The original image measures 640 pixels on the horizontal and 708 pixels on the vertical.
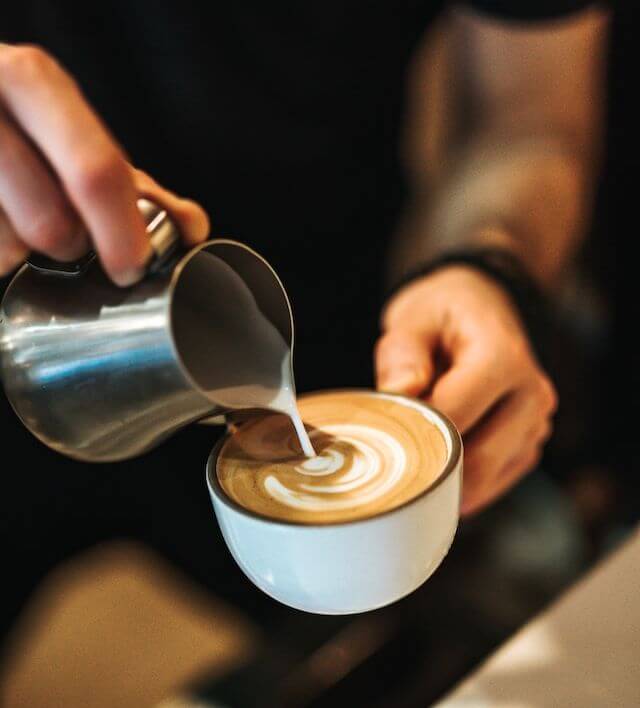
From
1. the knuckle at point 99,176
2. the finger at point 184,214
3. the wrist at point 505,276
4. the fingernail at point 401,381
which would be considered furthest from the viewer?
the wrist at point 505,276

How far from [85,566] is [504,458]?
5.27ft

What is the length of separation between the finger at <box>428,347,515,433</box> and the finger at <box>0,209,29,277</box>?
44 cm

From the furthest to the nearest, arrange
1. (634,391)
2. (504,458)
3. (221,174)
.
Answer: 1. (634,391)
2. (221,174)
3. (504,458)

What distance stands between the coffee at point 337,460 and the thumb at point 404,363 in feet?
0.09

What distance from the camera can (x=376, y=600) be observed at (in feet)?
2.07

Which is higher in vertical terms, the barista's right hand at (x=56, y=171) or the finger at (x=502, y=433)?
the barista's right hand at (x=56, y=171)

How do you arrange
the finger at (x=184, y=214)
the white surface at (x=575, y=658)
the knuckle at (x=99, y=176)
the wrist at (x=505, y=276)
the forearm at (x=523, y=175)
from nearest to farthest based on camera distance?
1. the knuckle at (x=99, y=176)
2. the finger at (x=184, y=214)
3. the white surface at (x=575, y=658)
4. the wrist at (x=505, y=276)
5. the forearm at (x=523, y=175)

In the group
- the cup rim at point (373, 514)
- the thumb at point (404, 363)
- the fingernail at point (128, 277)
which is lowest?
the thumb at point (404, 363)

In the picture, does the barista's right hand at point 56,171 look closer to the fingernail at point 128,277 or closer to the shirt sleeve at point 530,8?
the fingernail at point 128,277

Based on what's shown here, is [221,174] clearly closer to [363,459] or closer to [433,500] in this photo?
[363,459]

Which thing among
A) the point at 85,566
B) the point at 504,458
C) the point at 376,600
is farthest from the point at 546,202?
the point at 85,566

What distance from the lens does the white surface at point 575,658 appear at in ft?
2.28

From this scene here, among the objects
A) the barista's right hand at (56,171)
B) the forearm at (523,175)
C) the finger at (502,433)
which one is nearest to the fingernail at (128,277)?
the barista's right hand at (56,171)

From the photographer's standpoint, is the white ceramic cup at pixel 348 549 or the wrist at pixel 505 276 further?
the wrist at pixel 505 276
